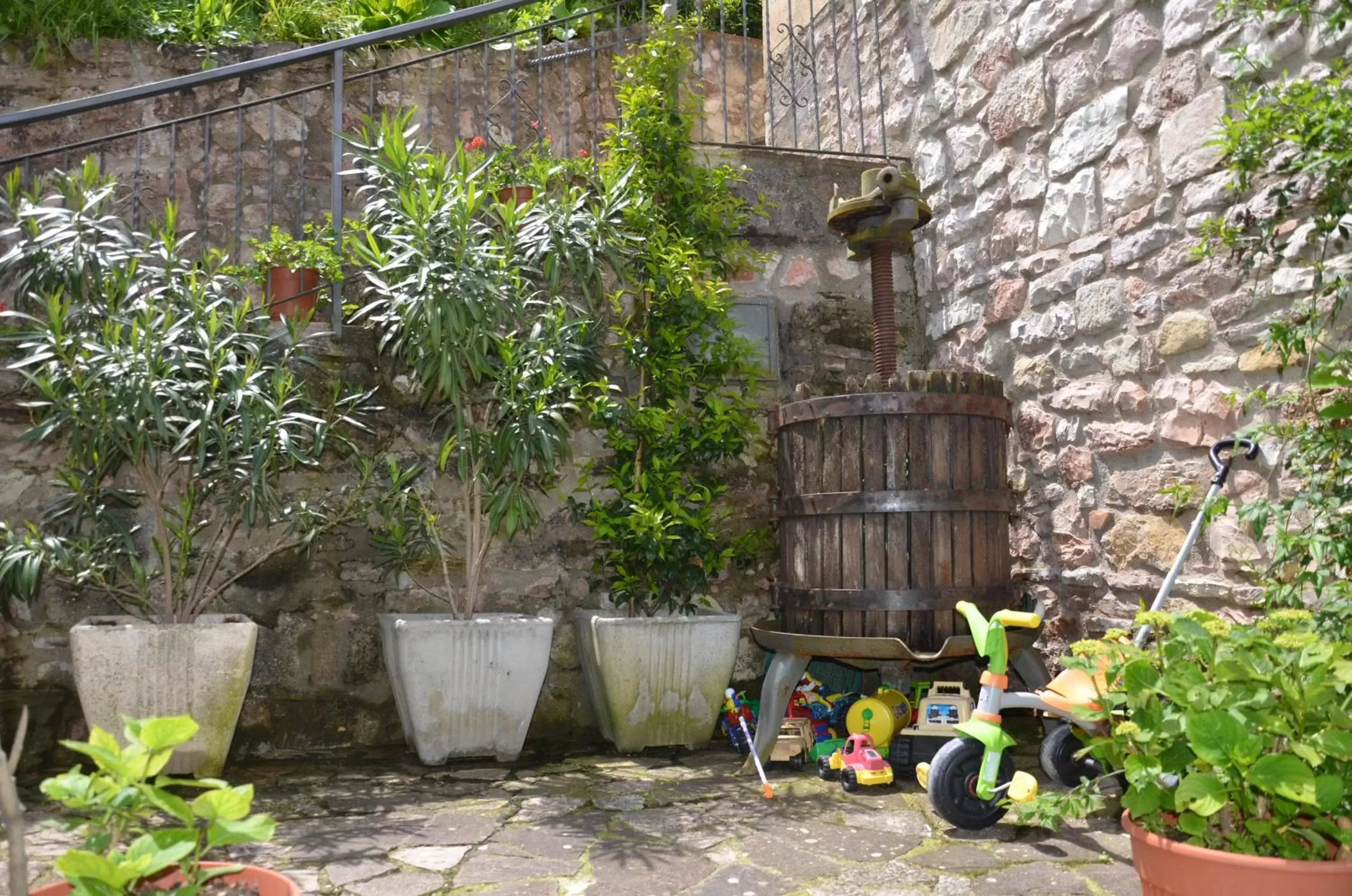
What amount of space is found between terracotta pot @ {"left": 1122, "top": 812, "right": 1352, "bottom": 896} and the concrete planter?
6.73 feet

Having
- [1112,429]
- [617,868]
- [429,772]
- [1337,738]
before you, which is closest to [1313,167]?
[1112,429]

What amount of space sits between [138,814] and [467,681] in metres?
2.22

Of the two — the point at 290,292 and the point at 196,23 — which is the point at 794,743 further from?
the point at 196,23

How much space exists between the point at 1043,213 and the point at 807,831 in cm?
235

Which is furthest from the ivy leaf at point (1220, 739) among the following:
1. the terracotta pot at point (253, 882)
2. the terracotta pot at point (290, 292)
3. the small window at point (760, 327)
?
the terracotta pot at point (290, 292)

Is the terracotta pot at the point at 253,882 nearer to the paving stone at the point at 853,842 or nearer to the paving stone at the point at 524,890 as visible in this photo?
the paving stone at the point at 524,890

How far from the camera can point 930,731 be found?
3.23 m

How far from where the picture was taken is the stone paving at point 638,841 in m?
2.37

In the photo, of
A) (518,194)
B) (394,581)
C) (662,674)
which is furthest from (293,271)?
(662,674)

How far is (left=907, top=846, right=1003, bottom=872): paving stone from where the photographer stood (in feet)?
8.11

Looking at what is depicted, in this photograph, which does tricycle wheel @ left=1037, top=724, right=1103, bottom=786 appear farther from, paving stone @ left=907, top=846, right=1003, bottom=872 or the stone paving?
paving stone @ left=907, top=846, right=1003, bottom=872

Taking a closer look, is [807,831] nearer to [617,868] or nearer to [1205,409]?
[617,868]

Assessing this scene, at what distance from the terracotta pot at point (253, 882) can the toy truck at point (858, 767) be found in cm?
207

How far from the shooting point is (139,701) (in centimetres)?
319
